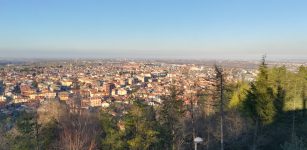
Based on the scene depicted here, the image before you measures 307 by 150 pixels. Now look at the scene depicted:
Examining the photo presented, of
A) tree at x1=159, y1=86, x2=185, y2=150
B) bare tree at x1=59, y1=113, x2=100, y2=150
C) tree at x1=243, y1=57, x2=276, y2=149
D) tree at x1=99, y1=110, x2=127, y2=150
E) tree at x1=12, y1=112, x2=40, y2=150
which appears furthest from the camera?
tree at x1=243, y1=57, x2=276, y2=149

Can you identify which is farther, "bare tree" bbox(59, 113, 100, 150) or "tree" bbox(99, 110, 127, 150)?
"tree" bbox(99, 110, 127, 150)

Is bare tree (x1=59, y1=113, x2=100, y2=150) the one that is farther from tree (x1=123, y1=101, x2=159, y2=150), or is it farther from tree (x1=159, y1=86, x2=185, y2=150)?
tree (x1=159, y1=86, x2=185, y2=150)

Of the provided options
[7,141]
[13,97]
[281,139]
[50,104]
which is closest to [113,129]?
[7,141]

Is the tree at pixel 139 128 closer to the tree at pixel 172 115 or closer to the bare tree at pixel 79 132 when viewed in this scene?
the bare tree at pixel 79 132

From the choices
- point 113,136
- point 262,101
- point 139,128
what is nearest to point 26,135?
point 113,136

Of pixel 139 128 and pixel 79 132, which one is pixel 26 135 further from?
pixel 139 128

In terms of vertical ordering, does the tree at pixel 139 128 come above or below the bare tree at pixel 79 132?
above

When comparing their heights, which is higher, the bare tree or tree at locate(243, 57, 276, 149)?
tree at locate(243, 57, 276, 149)

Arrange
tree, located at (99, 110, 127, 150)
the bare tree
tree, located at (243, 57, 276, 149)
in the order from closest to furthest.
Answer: the bare tree
tree, located at (99, 110, 127, 150)
tree, located at (243, 57, 276, 149)

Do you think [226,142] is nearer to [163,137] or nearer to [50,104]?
[163,137]

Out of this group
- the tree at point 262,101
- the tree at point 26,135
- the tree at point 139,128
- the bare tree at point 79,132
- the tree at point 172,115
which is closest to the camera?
the bare tree at point 79,132

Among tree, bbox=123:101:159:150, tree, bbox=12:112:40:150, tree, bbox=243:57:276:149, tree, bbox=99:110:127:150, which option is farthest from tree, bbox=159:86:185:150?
tree, bbox=12:112:40:150

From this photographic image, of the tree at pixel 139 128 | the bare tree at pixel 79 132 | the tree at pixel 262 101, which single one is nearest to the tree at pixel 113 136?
the tree at pixel 139 128
